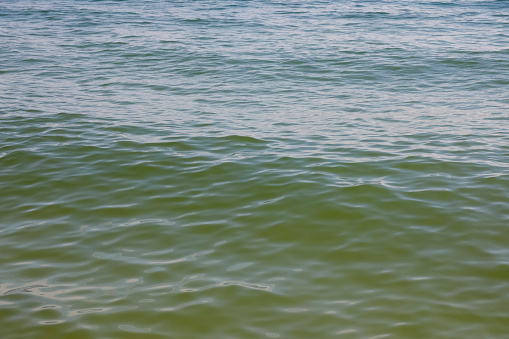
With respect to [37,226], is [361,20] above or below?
above

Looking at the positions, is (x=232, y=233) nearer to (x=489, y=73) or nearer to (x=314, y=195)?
(x=314, y=195)

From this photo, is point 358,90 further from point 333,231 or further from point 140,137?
point 333,231

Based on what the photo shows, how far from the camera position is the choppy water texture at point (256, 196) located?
5039mm

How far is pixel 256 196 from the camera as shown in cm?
757

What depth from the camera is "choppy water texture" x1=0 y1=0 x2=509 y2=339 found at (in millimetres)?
5039

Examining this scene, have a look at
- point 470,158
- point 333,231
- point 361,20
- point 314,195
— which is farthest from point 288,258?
point 361,20

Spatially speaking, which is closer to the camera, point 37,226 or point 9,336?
point 9,336

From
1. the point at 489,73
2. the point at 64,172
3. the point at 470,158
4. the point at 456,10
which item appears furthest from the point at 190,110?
the point at 456,10

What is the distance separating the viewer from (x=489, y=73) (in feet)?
48.8

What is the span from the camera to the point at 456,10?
87.2 feet

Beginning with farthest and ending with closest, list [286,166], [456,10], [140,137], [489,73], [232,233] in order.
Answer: [456,10], [489,73], [140,137], [286,166], [232,233]

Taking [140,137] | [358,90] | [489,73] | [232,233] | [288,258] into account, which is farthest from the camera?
[489,73]

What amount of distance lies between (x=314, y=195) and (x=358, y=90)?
21.9 feet

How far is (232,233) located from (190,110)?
19.3 feet
